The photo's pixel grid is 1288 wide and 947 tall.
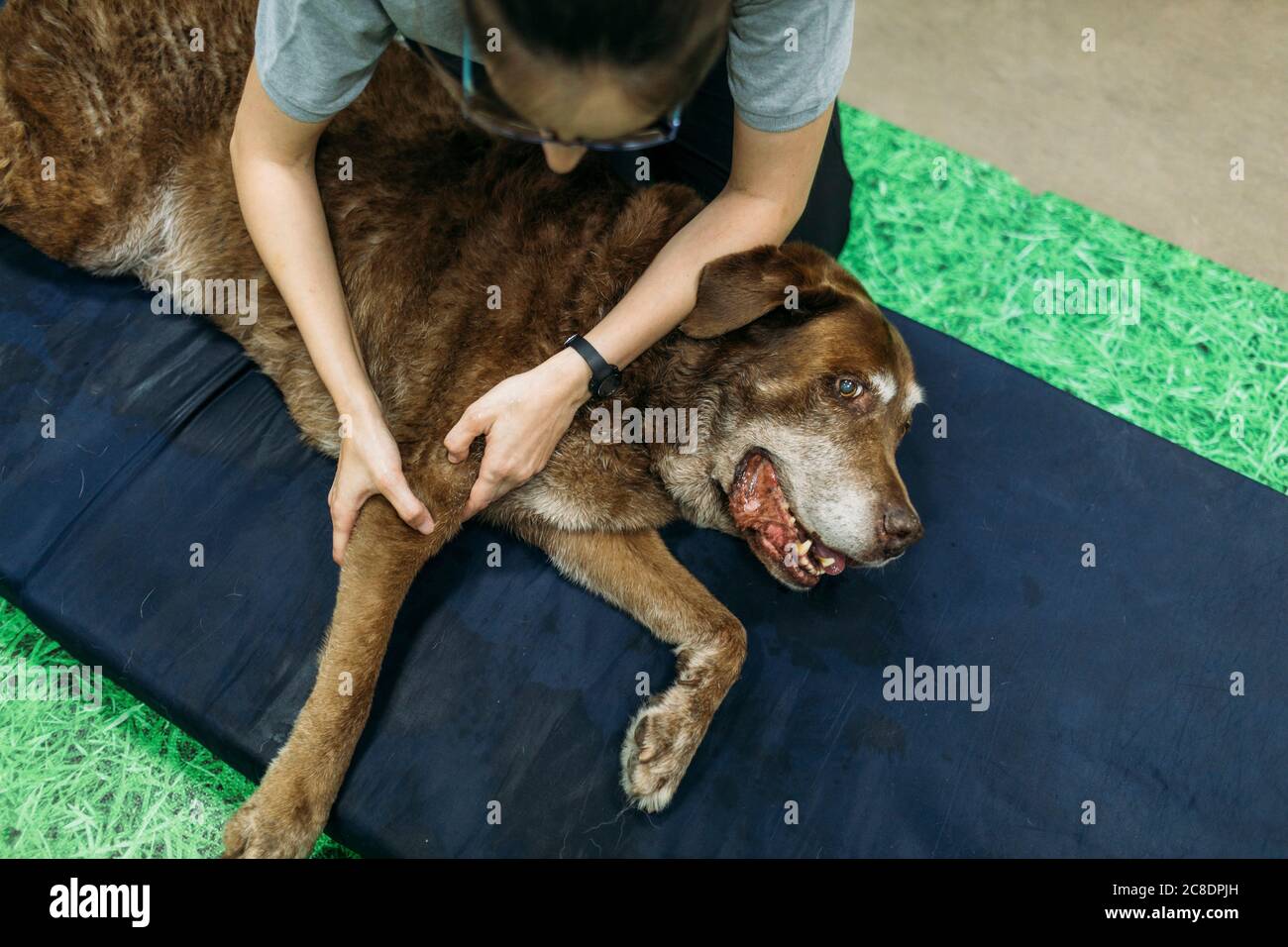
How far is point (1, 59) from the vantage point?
8.59ft

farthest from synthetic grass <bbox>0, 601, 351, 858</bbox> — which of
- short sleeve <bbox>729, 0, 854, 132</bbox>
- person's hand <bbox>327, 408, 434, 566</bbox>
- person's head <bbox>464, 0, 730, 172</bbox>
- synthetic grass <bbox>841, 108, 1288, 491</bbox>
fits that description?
synthetic grass <bbox>841, 108, 1288, 491</bbox>

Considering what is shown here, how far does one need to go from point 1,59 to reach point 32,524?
4.42 feet

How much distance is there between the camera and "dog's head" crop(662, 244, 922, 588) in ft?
7.64

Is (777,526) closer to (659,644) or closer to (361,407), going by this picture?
(659,644)

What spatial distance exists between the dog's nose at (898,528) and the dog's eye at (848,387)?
1.03 ft

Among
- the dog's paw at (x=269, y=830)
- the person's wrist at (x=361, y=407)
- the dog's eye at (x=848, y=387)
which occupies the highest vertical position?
the dog's eye at (x=848, y=387)

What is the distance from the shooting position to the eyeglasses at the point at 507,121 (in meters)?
1.52

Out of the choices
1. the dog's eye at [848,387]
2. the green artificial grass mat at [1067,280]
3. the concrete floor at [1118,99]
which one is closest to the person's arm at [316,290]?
the dog's eye at [848,387]

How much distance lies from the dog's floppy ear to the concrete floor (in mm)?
2337

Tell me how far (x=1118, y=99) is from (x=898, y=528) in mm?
3410

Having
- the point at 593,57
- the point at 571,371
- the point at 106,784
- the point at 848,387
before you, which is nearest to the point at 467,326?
the point at 571,371

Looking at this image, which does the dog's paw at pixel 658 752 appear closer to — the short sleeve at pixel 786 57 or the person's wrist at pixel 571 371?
the person's wrist at pixel 571 371
